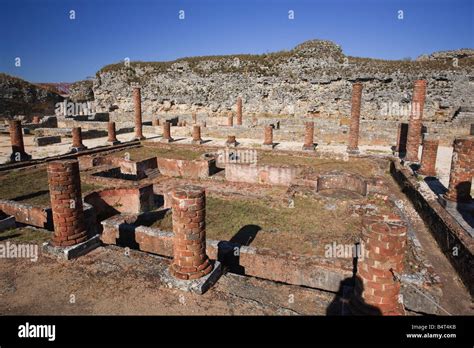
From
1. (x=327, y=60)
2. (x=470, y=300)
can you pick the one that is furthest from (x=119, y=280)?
(x=327, y=60)

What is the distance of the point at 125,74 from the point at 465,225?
3381 cm

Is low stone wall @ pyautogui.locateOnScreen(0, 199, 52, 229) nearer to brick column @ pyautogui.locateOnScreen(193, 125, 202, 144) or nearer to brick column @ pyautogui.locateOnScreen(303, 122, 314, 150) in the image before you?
brick column @ pyautogui.locateOnScreen(303, 122, 314, 150)

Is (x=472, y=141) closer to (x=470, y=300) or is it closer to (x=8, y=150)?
(x=470, y=300)

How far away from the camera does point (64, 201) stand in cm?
536

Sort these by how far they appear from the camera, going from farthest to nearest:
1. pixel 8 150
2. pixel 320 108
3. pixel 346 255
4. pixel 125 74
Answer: pixel 125 74
pixel 320 108
pixel 8 150
pixel 346 255

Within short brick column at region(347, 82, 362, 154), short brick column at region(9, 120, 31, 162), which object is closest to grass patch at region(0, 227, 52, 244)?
short brick column at region(9, 120, 31, 162)

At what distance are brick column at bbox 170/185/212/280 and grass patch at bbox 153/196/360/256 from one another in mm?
1960

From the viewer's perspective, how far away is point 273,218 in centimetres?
780

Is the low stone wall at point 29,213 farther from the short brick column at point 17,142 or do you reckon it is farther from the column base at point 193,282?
the short brick column at point 17,142

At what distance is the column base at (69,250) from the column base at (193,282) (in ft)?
5.77

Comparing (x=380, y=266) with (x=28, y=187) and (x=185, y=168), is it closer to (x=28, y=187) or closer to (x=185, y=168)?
(x=185, y=168)

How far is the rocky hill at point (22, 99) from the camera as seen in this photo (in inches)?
1198

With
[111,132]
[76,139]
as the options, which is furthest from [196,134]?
[76,139]
